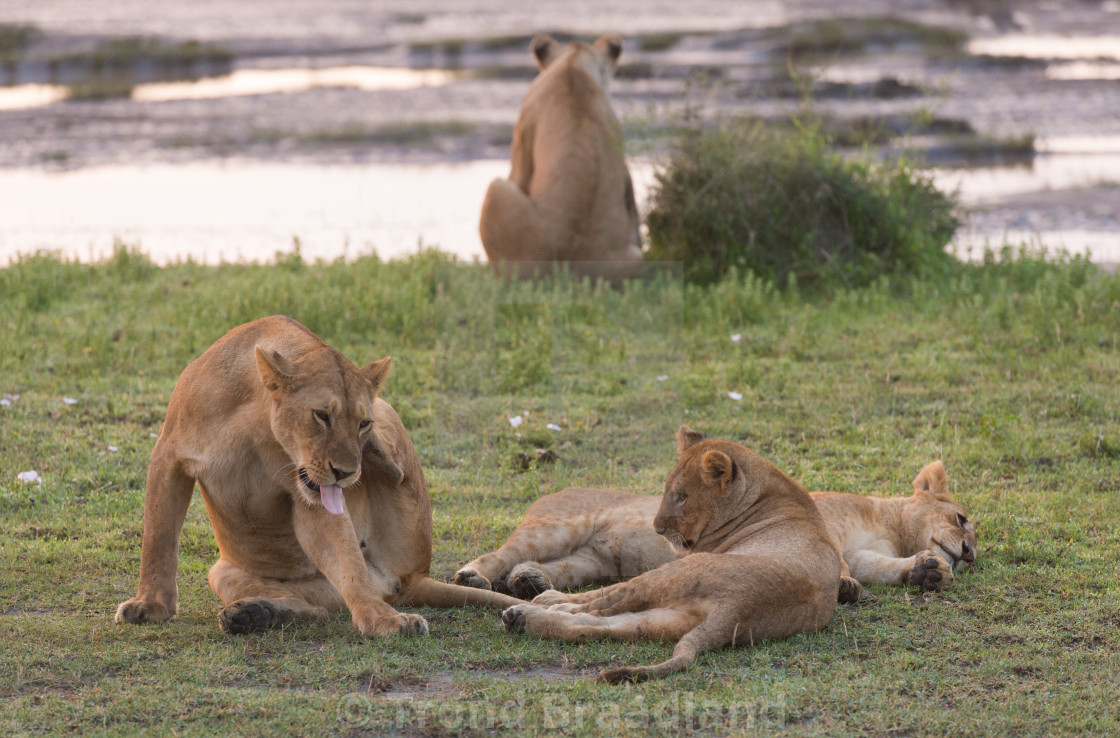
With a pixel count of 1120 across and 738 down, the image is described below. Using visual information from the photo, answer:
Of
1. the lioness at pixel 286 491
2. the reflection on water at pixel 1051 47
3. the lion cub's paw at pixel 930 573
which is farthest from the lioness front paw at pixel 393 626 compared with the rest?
the reflection on water at pixel 1051 47

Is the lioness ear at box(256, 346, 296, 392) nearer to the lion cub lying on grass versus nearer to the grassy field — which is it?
the grassy field

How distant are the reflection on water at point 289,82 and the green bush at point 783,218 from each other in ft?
48.9

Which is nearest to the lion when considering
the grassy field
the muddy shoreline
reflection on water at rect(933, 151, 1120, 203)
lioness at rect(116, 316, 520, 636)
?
the grassy field

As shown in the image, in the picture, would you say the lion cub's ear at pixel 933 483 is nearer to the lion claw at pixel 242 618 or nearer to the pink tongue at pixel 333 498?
the pink tongue at pixel 333 498

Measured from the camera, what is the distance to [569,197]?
1144cm

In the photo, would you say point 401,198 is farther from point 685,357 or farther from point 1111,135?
point 1111,135

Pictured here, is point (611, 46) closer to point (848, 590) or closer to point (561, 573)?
point (561, 573)

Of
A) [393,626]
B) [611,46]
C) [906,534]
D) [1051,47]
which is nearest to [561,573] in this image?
[393,626]

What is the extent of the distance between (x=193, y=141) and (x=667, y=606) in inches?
683

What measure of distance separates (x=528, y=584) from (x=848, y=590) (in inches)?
54.3

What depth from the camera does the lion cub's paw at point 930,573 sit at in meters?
5.89

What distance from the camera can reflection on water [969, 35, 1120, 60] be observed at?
89.8 feet

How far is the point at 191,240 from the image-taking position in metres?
14.2

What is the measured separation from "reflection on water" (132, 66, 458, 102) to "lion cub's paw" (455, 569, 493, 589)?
20605mm
